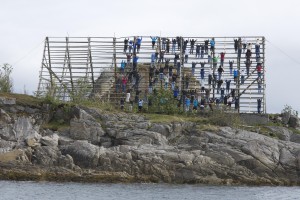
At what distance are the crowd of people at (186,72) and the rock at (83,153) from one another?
45.9 ft

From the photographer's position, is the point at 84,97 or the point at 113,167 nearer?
the point at 113,167

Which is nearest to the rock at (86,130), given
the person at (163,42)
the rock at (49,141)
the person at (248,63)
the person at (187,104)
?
the rock at (49,141)

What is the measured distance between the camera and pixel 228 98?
7844 cm

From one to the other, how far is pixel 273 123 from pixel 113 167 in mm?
17617

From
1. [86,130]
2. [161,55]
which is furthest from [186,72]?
[86,130]

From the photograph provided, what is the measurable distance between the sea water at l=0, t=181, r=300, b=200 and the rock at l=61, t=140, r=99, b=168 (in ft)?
9.14

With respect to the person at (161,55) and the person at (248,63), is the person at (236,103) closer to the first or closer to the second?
the person at (248,63)

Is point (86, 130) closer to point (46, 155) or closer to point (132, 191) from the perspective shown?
point (46, 155)

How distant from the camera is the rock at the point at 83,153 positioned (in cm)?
6259

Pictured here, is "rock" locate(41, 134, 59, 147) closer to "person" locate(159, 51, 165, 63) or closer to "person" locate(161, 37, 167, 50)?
"person" locate(159, 51, 165, 63)

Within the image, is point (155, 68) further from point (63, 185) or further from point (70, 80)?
point (63, 185)

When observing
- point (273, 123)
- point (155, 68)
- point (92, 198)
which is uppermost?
point (155, 68)

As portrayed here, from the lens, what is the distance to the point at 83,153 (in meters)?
62.9

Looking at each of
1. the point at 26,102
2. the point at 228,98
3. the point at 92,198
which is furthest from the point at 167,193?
the point at 228,98
